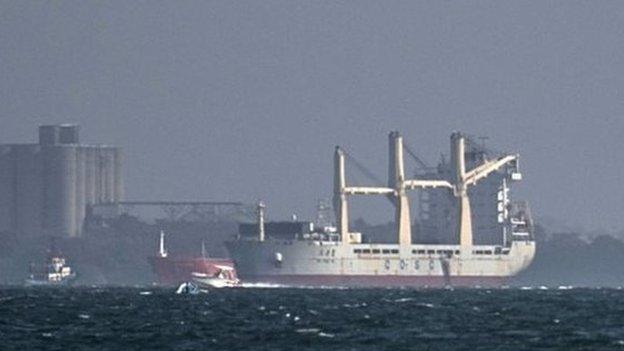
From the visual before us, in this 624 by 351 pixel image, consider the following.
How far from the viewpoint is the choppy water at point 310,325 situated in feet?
350

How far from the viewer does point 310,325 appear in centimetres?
12588

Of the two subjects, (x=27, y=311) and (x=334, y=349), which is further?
(x=27, y=311)

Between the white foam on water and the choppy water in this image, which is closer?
the choppy water

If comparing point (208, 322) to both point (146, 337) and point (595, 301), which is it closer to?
point (146, 337)

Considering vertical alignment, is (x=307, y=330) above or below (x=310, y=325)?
below

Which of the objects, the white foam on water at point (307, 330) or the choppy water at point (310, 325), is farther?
the white foam on water at point (307, 330)

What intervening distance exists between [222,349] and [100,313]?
1663 inches

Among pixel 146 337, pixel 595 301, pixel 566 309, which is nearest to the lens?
pixel 146 337

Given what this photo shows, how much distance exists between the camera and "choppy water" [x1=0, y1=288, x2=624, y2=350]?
106812 mm

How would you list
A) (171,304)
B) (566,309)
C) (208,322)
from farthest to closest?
(171,304) → (566,309) → (208,322)

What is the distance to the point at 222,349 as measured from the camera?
104 meters

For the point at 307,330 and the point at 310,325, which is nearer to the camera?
the point at 307,330

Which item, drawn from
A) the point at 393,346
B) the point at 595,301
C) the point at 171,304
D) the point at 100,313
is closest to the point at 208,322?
the point at 100,313

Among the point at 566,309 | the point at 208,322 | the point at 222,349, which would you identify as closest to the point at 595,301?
the point at 566,309
